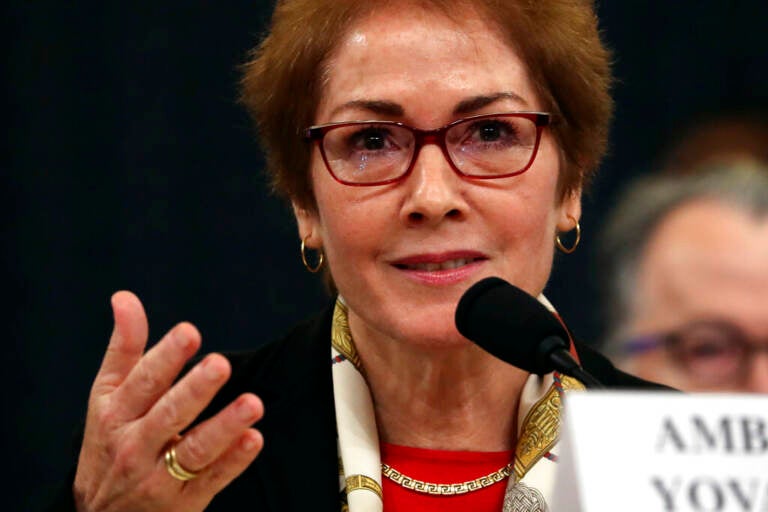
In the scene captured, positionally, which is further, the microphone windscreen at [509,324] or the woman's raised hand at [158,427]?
the woman's raised hand at [158,427]

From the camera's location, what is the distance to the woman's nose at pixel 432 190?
1.76m

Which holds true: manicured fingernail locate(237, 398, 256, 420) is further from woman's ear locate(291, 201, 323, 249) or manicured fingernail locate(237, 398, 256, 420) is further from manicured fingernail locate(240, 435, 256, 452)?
woman's ear locate(291, 201, 323, 249)

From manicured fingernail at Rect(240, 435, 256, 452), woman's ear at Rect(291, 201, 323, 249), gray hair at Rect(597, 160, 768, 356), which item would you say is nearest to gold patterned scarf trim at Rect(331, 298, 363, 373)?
woman's ear at Rect(291, 201, 323, 249)

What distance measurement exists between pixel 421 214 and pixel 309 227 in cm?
33

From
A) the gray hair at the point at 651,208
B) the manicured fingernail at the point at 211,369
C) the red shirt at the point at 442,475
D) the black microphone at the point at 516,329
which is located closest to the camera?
the black microphone at the point at 516,329

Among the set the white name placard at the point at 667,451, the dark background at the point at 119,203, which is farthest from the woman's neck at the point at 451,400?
the dark background at the point at 119,203

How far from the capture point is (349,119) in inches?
73.5

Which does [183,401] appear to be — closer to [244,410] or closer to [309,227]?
[244,410]

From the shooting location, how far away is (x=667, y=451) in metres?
1.05

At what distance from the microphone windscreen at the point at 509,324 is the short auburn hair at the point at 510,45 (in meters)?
0.62

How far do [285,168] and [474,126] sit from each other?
1.38ft

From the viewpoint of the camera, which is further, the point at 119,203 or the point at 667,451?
the point at 119,203

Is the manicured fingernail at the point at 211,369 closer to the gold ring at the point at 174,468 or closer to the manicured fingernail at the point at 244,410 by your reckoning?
the manicured fingernail at the point at 244,410

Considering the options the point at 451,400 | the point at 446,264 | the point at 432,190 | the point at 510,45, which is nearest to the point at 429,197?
the point at 432,190
